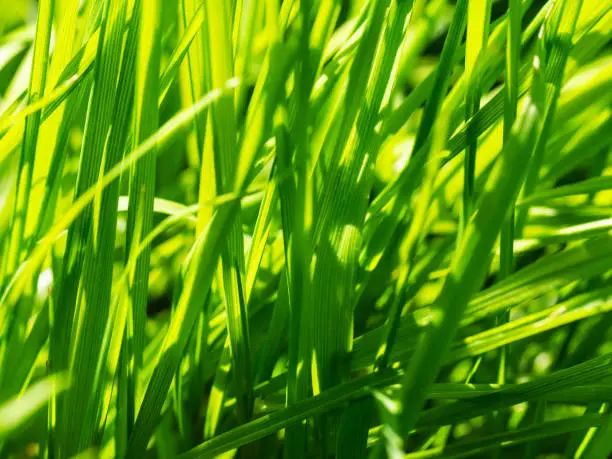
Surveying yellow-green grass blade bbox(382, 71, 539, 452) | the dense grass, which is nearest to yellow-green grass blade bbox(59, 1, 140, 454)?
the dense grass

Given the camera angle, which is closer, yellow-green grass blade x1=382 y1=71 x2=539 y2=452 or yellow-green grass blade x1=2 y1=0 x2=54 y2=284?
yellow-green grass blade x1=382 y1=71 x2=539 y2=452

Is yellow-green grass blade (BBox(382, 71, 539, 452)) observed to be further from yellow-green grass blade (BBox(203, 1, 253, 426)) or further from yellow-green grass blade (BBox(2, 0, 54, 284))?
yellow-green grass blade (BBox(2, 0, 54, 284))

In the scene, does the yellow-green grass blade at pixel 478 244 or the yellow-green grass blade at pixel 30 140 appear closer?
the yellow-green grass blade at pixel 478 244

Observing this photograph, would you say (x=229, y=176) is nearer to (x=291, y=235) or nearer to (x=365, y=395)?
(x=291, y=235)

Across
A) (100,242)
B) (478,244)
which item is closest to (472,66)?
(478,244)

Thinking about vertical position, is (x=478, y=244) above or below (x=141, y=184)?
below

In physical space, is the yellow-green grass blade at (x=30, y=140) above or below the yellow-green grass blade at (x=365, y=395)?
above

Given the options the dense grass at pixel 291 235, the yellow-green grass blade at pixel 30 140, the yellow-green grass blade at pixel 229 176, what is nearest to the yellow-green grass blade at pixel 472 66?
the dense grass at pixel 291 235

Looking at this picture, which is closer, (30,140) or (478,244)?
(478,244)

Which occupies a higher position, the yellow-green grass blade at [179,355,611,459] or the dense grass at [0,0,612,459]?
the dense grass at [0,0,612,459]

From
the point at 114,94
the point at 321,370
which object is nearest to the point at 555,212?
the point at 321,370

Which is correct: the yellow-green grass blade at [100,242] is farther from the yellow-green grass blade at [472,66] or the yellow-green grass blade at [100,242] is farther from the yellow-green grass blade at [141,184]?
the yellow-green grass blade at [472,66]
